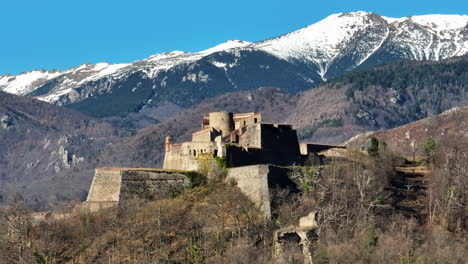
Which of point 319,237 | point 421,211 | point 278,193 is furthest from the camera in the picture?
point 421,211

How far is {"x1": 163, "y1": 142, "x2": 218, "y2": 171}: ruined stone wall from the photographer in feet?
349

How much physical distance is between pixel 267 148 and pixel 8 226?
96.1 ft

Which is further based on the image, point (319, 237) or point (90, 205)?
point (90, 205)

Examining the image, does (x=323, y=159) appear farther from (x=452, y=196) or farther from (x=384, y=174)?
(x=452, y=196)

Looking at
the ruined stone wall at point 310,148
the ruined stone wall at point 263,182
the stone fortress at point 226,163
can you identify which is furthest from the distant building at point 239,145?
the ruined stone wall at point 263,182

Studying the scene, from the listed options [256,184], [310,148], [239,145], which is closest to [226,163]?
[239,145]

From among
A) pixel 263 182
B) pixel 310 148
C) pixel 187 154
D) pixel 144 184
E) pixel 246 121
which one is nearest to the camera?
pixel 263 182

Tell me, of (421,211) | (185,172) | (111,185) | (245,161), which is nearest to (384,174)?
(421,211)

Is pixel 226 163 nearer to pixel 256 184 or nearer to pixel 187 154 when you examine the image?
pixel 256 184

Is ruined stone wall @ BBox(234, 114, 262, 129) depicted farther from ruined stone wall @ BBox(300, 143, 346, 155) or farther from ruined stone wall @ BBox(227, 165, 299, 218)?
ruined stone wall @ BBox(227, 165, 299, 218)

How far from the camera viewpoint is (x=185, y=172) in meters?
104

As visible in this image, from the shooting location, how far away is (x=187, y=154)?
109875 mm

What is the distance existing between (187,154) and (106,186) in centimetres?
995

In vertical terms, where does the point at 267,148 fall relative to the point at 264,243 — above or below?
above
